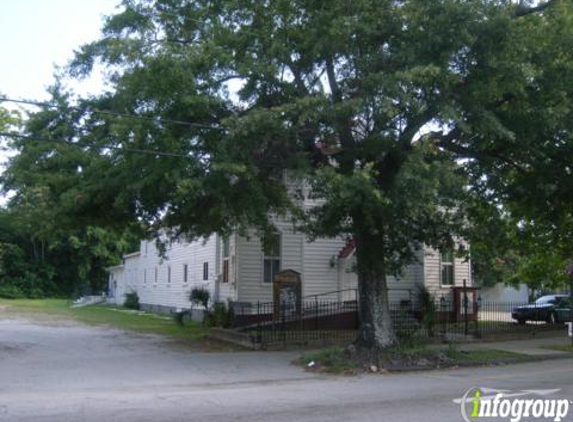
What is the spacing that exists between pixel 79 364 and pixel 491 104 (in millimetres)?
12101

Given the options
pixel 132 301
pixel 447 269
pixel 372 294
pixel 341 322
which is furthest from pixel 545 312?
pixel 132 301

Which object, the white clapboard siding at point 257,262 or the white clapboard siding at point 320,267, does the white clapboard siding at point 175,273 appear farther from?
the white clapboard siding at point 320,267

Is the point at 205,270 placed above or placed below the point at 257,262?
below

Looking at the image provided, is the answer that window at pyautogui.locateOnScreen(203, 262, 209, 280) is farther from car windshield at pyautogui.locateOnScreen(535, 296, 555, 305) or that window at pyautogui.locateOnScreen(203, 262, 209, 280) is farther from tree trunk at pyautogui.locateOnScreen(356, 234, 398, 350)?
car windshield at pyautogui.locateOnScreen(535, 296, 555, 305)

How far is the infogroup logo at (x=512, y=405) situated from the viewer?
9586 mm

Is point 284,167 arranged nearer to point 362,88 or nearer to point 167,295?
point 362,88

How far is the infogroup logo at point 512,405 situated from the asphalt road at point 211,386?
0.73 feet

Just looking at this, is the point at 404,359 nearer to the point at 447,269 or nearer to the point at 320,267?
the point at 320,267

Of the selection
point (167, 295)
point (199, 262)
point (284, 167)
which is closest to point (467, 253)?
point (284, 167)

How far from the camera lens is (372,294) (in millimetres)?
17062

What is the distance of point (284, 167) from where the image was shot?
15539 mm

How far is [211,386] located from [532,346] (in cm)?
1179

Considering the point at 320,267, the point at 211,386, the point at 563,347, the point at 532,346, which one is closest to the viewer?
the point at 211,386

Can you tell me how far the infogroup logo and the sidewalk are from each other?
23.0 feet
